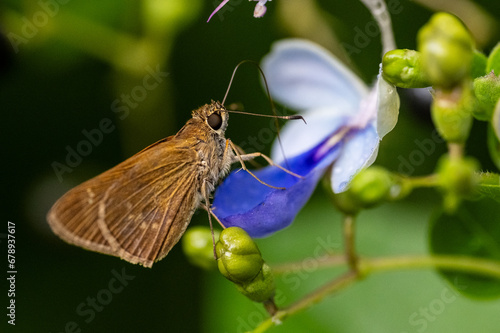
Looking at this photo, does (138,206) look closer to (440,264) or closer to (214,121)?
(214,121)

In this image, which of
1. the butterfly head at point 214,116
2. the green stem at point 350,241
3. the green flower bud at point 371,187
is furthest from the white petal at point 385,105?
the butterfly head at point 214,116

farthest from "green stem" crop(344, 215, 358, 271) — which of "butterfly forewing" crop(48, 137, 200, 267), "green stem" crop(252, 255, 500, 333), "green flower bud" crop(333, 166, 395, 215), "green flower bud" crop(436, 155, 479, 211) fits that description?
"green flower bud" crop(436, 155, 479, 211)

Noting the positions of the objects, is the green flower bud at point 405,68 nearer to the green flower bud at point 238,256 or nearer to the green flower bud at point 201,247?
the green flower bud at point 238,256

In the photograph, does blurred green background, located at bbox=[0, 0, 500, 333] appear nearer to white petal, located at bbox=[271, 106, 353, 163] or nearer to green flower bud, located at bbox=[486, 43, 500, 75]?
white petal, located at bbox=[271, 106, 353, 163]

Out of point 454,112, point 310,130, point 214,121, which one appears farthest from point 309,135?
point 454,112

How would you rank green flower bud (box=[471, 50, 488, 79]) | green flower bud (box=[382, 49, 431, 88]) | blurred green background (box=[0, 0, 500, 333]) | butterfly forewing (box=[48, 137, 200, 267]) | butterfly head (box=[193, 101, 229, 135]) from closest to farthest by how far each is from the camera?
green flower bud (box=[382, 49, 431, 88]) → green flower bud (box=[471, 50, 488, 79]) → butterfly forewing (box=[48, 137, 200, 267]) → butterfly head (box=[193, 101, 229, 135]) → blurred green background (box=[0, 0, 500, 333])

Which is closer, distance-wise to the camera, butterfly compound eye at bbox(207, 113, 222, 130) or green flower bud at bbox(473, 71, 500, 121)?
green flower bud at bbox(473, 71, 500, 121)

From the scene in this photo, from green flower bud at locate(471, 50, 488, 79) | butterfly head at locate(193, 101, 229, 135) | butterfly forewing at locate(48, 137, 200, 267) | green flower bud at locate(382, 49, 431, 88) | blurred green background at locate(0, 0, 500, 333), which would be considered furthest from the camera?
blurred green background at locate(0, 0, 500, 333)
